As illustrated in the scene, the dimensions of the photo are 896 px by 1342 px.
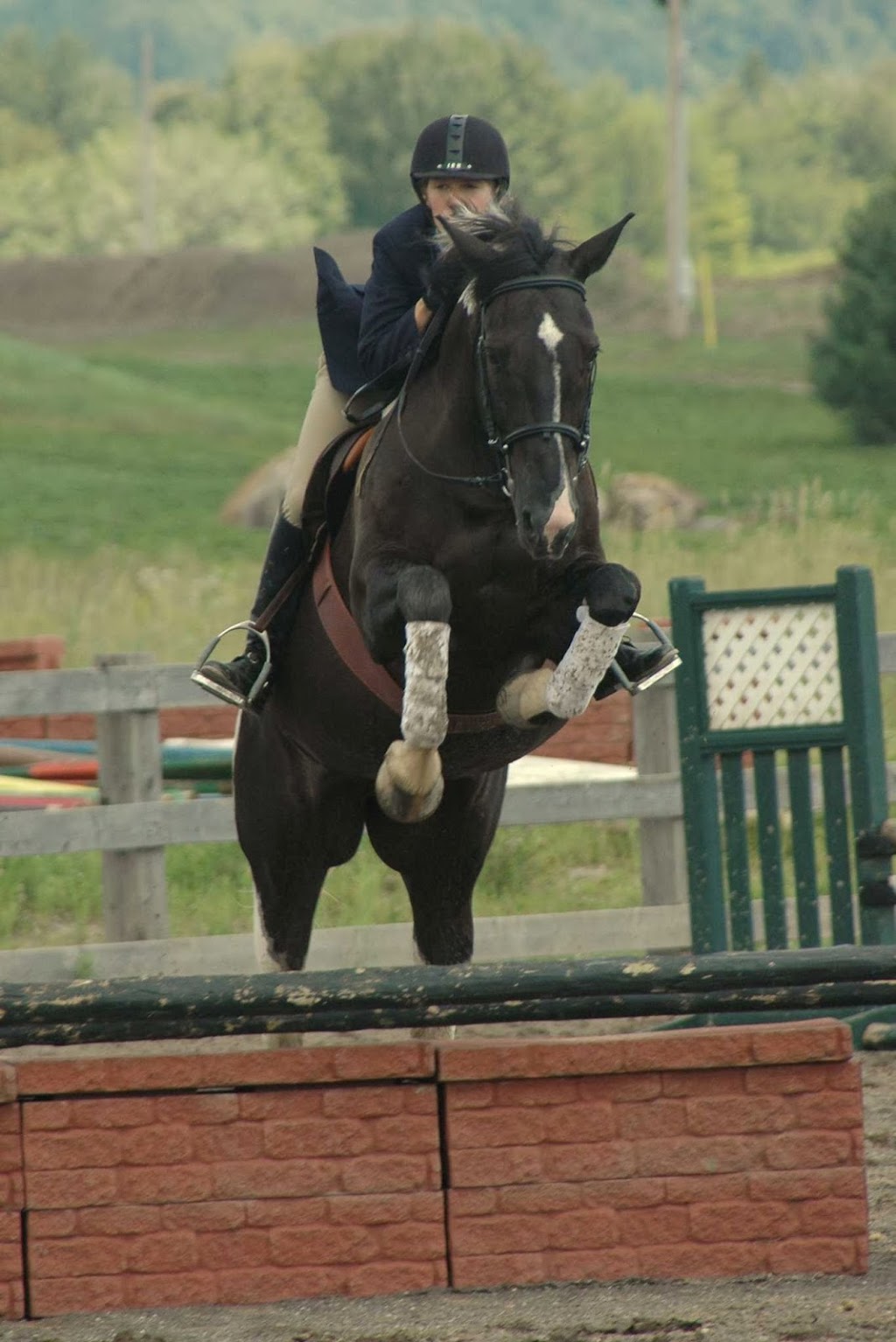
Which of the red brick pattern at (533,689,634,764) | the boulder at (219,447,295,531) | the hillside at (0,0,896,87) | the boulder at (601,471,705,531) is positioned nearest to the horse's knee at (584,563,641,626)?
the red brick pattern at (533,689,634,764)

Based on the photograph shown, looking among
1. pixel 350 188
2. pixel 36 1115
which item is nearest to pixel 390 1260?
pixel 36 1115

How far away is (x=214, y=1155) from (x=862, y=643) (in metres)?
2.78

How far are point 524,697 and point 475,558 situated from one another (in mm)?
327

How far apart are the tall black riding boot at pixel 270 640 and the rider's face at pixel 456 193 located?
93 cm

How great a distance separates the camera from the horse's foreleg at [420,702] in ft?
13.2

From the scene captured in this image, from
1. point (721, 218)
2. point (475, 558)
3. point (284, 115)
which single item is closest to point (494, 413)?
point (475, 558)

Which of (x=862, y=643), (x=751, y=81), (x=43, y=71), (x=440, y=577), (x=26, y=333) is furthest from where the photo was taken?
(x=751, y=81)

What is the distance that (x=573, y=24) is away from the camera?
160 meters

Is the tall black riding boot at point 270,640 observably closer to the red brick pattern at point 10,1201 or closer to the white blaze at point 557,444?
the white blaze at point 557,444

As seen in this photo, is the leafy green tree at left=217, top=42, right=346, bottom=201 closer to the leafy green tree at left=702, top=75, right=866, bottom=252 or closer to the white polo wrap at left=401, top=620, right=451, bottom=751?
the leafy green tree at left=702, top=75, right=866, bottom=252

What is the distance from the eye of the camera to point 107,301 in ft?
152

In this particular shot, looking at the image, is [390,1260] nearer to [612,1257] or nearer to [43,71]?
[612,1257]

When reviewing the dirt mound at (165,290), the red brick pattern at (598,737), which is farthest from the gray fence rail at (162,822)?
the dirt mound at (165,290)

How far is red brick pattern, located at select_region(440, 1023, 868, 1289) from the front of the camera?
11.7 feet
